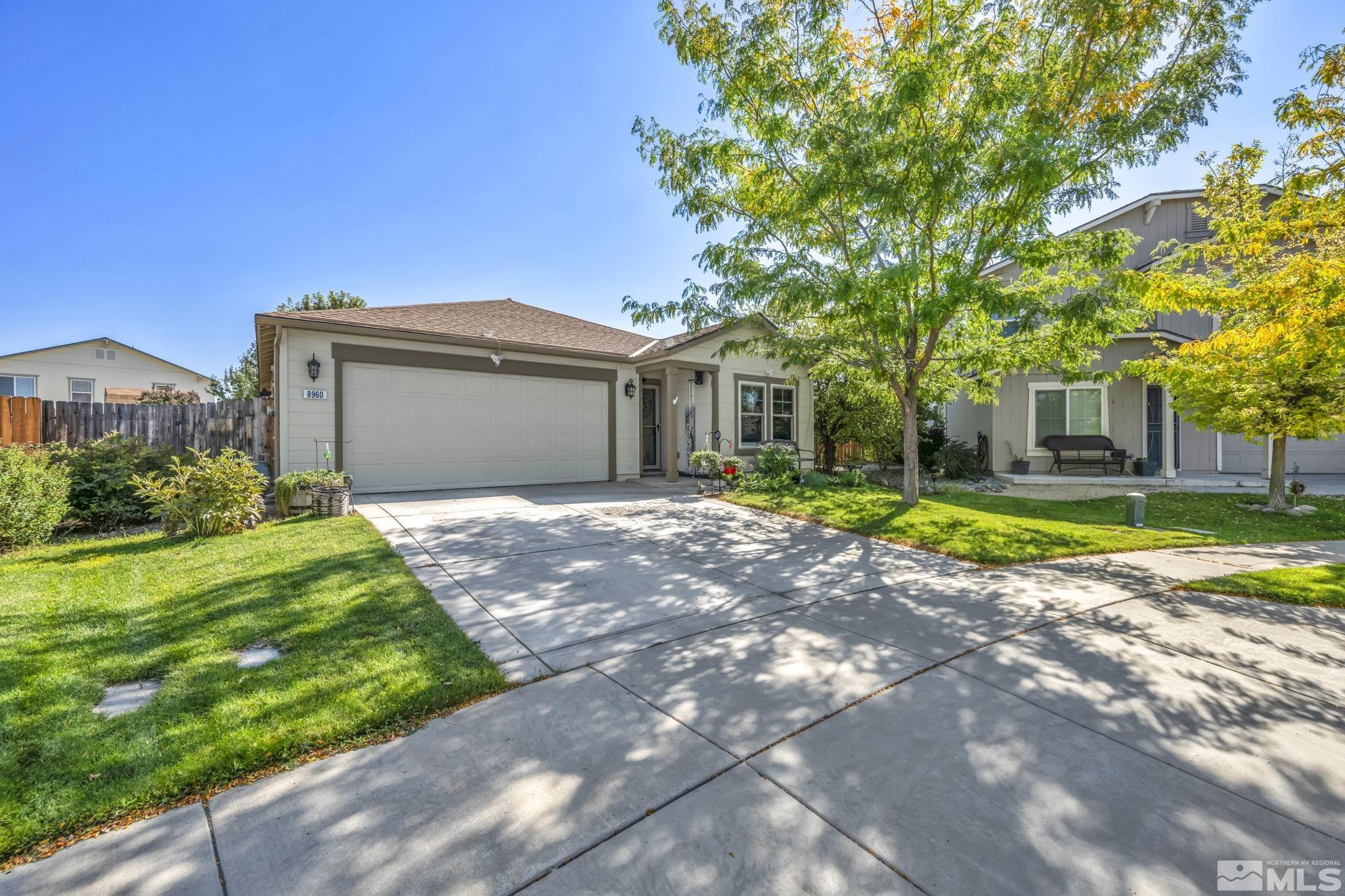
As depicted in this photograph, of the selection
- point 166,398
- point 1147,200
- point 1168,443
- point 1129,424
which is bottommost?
point 1168,443

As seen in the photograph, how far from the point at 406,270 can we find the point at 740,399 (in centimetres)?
1213

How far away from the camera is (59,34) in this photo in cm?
670

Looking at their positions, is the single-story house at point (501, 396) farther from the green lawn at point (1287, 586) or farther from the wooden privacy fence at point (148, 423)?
Answer: the green lawn at point (1287, 586)

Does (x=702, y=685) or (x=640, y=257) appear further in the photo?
(x=640, y=257)

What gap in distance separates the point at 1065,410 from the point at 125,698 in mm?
16636

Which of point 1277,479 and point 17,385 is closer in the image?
point 1277,479

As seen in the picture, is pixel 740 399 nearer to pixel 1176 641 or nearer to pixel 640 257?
pixel 640 257

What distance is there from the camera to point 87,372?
21.4 m

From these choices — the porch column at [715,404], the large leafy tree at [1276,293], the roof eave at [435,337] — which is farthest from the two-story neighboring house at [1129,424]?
the roof eave at [435,337]

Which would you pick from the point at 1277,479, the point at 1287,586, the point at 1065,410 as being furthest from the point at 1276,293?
the point at 1065,410

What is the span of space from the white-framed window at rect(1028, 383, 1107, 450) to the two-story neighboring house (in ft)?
0.05

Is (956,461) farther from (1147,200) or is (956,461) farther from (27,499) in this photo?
(27,499)

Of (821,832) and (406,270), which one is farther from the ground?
(406,270)

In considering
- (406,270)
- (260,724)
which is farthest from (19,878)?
(406,270)
